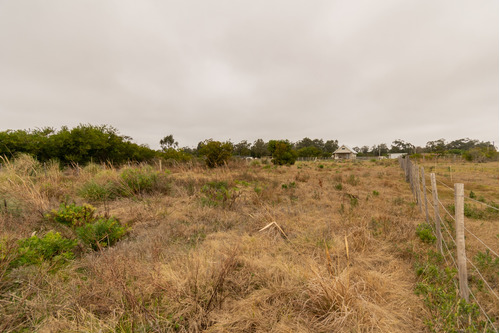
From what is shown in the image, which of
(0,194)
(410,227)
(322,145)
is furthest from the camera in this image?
(322,145)

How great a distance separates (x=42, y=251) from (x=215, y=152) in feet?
43.5

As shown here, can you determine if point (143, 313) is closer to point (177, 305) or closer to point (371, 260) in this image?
point (177, 305)

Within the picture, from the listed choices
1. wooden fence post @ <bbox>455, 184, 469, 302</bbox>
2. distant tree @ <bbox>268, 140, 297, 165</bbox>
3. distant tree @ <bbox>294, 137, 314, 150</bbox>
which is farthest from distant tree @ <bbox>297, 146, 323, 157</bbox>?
wooden fence post @ <bbox>455, 184, 469, 302</bbox>

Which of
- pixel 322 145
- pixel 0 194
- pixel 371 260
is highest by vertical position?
pixel 322 145

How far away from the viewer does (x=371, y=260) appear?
3.10m

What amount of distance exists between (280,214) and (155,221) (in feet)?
9.49

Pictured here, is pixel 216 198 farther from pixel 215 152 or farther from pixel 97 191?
pixel 215 152

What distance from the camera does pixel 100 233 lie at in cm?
340

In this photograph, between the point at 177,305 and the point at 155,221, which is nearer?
the point at 177,305

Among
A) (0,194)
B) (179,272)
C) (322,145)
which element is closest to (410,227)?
(179,272)

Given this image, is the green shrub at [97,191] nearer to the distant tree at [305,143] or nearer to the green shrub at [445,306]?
the green shrub at [445,306]

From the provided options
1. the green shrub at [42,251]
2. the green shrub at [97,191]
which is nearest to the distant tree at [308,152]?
the green shrub at [97,191]

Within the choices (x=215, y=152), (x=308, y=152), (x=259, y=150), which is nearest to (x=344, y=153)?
(x=308, y=152)

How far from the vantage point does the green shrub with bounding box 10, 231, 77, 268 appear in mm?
2486
